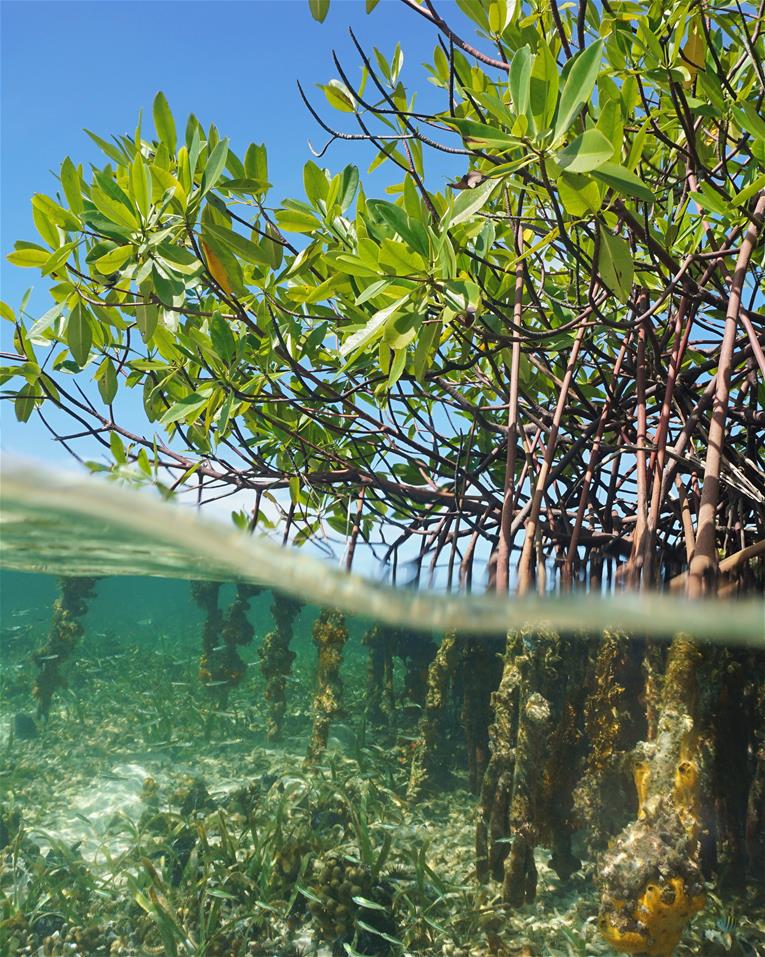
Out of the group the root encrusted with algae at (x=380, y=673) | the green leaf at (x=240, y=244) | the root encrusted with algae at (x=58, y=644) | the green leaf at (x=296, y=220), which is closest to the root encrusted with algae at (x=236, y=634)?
the root encrusted with algae at (x=380, y=673)

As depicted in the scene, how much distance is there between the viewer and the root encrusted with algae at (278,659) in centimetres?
214

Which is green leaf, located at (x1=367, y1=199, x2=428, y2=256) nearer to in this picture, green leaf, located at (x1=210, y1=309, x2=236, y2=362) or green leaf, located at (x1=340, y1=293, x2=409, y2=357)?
green leaf, located at (x1=340, y1=293, x2=409, y2=357)

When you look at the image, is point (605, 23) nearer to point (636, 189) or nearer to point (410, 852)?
point (636, 189)

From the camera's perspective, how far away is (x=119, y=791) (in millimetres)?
2201

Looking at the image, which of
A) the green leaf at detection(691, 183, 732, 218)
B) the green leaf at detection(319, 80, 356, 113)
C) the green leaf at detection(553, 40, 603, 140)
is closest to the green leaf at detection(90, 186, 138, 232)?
the green leaf at detection(319, 80, 356, 113)

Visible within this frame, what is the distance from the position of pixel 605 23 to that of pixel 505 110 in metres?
1.08

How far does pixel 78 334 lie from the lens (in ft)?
7.89

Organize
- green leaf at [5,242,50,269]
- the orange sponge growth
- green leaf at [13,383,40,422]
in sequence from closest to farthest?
the orange sponge growth → green leaf at [5,242,50,269] → green leaf at [13,383,40,422]

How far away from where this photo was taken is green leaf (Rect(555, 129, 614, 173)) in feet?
4.64

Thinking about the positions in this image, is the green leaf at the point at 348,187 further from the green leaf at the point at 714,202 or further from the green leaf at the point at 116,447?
the green leaf at the point at 116,447

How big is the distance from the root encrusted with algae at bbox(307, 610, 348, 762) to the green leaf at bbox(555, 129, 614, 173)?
134 centimetres

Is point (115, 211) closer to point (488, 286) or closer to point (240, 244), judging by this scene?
point (240, 244)

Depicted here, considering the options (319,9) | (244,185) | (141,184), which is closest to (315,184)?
(244,185)

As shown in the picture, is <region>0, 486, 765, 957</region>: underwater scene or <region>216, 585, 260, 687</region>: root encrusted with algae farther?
<region>216, 585, 260, 687</region>: root encrusted with algae
